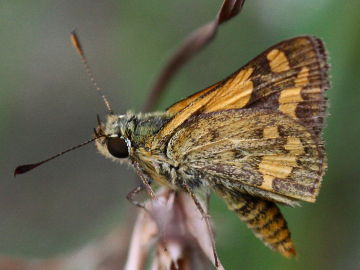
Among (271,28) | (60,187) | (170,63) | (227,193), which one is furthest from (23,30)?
(227,193)

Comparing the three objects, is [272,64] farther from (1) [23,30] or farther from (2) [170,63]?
(1) [23,30]

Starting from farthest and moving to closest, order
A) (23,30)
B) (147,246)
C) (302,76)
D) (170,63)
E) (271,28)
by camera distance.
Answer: (23,30) < (271,28) < (170,63) < (302,76) < (147,246)

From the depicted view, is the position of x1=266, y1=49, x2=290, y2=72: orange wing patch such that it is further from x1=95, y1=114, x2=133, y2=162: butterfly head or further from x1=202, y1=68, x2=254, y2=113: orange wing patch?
x1=95, y1=114, x2=133, y2=162: butterfly head

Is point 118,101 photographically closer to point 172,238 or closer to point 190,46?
point 190,46

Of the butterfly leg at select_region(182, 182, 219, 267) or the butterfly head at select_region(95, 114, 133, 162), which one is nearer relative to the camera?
the butterfly leg at select_region(182, 182, 219, 267)

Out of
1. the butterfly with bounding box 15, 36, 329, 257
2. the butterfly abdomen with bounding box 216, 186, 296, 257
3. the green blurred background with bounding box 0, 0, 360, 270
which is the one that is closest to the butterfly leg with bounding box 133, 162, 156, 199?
the butterfly with bounding box 15, 36, 329, 257

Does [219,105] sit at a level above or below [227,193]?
above

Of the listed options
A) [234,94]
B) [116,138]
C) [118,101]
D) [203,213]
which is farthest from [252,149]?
[118,101]

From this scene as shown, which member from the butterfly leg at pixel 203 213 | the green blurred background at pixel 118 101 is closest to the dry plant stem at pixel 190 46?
the green blurred background at pixel 118 101

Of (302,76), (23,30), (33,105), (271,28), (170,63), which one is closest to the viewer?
(302,76)
